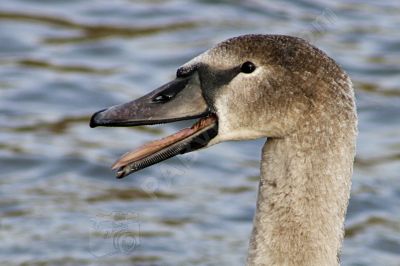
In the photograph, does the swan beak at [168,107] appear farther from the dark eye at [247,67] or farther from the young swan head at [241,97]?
the dark eye at [247,67]

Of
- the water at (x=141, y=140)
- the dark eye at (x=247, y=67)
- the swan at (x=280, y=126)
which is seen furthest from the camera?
the water at (x=141, y=140)

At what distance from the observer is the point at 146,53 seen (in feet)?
47.1

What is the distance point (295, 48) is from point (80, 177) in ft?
17.0

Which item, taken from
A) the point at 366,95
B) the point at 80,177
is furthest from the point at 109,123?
the point at 366,95

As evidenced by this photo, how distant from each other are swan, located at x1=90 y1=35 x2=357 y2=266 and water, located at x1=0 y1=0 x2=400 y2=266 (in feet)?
11.3

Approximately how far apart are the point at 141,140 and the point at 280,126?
17.7ft

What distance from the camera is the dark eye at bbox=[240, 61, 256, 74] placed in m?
6.89

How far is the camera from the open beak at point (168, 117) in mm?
6935

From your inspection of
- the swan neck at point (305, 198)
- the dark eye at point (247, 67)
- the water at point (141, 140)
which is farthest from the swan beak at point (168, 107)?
the water at point (141, 140)

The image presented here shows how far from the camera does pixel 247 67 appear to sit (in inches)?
272

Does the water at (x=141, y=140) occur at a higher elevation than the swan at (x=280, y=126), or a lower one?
higher

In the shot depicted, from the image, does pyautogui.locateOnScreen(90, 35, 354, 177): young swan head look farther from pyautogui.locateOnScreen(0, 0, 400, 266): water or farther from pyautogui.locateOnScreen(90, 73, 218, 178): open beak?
pyautogui.locateOnScreen(0, 0, 400, 266): water

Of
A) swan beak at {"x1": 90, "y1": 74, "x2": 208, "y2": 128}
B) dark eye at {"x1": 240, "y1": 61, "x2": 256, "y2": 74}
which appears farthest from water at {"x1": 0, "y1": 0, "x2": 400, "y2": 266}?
dark eye at {"x1": 240, "y1": 61, "x2": 256, "y2": 74}

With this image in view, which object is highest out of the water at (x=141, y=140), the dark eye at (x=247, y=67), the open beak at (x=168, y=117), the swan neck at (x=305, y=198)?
the water at (x=141, y=140)
